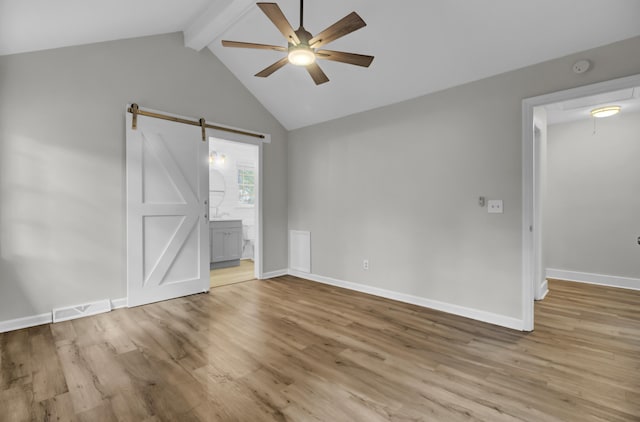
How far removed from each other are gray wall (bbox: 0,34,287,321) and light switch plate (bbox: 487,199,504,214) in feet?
12.8

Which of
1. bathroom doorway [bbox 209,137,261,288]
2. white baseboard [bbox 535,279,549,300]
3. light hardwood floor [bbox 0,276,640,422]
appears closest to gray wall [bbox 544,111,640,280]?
white baseboard [bbox 535,279,549,300]

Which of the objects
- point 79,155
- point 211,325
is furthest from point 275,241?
point 79,155

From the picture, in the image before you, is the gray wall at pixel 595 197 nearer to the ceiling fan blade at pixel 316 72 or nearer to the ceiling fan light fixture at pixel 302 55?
the ceiling fan blade at pixel 316 72

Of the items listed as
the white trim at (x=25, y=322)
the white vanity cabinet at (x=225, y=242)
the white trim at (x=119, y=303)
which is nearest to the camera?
the white trim at (x=25, y=322)

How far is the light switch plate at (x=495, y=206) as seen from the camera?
10.2ft

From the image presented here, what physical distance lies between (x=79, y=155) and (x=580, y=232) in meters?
6.97

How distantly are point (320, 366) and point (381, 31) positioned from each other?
3191 mm

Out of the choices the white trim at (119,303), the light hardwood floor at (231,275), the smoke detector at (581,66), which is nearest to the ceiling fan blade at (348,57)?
the smoke detector at (581,66)

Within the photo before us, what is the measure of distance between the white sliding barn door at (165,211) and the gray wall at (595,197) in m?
5.22

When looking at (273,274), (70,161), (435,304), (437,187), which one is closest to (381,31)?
(437,187)

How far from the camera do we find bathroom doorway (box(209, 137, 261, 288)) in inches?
223

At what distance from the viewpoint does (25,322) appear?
3.01 metres

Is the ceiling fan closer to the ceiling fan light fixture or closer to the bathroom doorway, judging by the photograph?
the ceiling fan light fixture

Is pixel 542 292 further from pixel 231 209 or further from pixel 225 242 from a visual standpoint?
pixel 231 209
